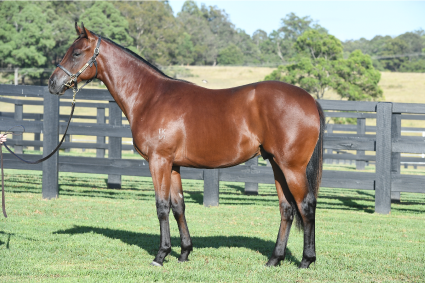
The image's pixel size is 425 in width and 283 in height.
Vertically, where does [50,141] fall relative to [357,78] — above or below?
below

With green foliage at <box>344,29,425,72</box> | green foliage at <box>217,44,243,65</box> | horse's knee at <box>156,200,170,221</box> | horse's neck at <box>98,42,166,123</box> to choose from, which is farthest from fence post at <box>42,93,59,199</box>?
green foliage at <box>217,44,243,65</box>

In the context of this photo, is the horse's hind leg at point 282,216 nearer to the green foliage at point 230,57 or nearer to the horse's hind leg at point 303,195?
the horse's hind leg at point 303,195

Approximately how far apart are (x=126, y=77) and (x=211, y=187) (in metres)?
3.55

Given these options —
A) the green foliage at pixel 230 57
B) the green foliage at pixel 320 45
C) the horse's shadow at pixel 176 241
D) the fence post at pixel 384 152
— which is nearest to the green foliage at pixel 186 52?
the green foliage at pixel 230 57

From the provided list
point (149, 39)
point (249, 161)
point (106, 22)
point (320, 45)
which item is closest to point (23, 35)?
point (106, 22)

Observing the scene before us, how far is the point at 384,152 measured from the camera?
24.3 ft

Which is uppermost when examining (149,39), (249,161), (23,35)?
(149,39)

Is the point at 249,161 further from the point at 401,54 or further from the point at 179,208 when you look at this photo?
the point at 401,54

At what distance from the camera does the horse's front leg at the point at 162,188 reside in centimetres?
442

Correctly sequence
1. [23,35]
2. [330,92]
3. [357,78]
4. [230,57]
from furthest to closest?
[230,57] < [330,92] < [23,35] < [357,78]

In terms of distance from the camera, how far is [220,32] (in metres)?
115

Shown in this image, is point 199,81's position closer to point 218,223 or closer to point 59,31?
point 59,31

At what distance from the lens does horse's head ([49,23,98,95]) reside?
4.72 meters

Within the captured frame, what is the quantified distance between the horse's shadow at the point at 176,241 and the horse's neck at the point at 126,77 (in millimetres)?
1662
